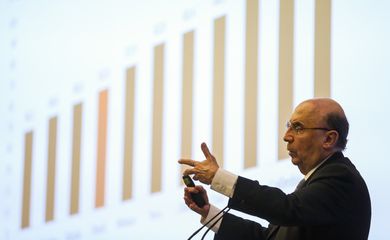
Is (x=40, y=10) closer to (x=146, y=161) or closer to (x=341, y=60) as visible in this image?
(x=146, y=161)

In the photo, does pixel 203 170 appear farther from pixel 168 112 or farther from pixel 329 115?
pixel 168 112

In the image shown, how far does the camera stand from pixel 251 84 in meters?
3.48

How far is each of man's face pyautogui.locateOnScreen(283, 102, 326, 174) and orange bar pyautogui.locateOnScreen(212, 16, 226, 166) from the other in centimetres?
92

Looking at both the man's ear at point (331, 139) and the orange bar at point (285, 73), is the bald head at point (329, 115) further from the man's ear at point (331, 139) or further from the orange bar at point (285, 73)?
the orange bar at point (285, 73)

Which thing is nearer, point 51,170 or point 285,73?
point 285,73

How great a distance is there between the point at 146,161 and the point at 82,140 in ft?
1.44

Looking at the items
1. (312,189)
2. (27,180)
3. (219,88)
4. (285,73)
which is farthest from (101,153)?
(312,189)

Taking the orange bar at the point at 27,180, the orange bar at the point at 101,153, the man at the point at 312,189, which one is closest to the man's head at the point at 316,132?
the man at the point at 312,189

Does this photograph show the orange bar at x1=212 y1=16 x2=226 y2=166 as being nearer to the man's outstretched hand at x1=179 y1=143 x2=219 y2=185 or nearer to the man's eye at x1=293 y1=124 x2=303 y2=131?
the man's eye at x1=293 y1=124 x2=303 y2=131

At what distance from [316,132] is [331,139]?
0.05 metres

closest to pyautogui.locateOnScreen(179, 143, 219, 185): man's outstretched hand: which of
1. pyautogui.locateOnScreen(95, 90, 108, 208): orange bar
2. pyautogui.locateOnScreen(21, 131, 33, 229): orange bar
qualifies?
pyautogui.locateOnScreen(95, 90, 108, 208): orange bar

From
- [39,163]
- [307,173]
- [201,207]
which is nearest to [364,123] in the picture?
[307,173]

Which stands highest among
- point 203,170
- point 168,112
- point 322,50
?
point 322,50

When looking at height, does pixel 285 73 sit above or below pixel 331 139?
above
